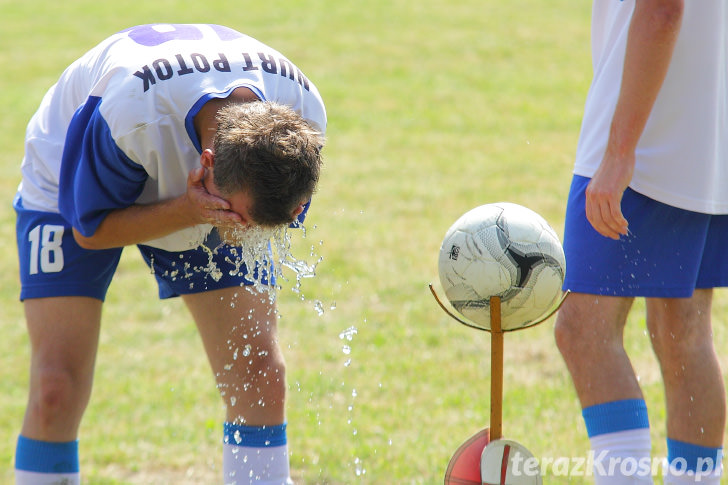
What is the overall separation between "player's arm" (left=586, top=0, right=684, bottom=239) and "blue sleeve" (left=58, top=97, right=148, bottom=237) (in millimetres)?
1382

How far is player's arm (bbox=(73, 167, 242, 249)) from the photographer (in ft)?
8.39

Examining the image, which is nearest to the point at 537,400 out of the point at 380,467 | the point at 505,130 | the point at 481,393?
the point at 481,393

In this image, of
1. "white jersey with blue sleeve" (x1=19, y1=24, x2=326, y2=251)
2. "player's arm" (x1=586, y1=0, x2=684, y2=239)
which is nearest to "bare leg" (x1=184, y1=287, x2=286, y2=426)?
"white jersey with blue sleeve" (x1=19, y1=24, x2=326, y2=251)

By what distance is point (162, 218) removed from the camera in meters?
2.70

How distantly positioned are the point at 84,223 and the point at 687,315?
1936mm

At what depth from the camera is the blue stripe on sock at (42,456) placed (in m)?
3.01

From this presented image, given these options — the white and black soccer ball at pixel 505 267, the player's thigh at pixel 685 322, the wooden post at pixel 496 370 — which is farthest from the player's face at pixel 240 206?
the player's thigh at pixel 685 322

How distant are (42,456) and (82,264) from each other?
0.65 metres

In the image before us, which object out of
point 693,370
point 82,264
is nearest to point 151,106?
point 82,264

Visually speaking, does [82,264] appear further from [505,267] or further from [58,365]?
[505,267]

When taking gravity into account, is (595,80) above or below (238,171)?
above

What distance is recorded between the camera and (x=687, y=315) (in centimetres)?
294

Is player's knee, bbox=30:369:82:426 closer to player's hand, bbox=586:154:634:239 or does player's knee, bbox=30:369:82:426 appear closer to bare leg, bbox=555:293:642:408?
bare leg, bbox=555:293:642:408

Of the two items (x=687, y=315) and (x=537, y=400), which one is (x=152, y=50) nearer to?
(x=687, y=315)
